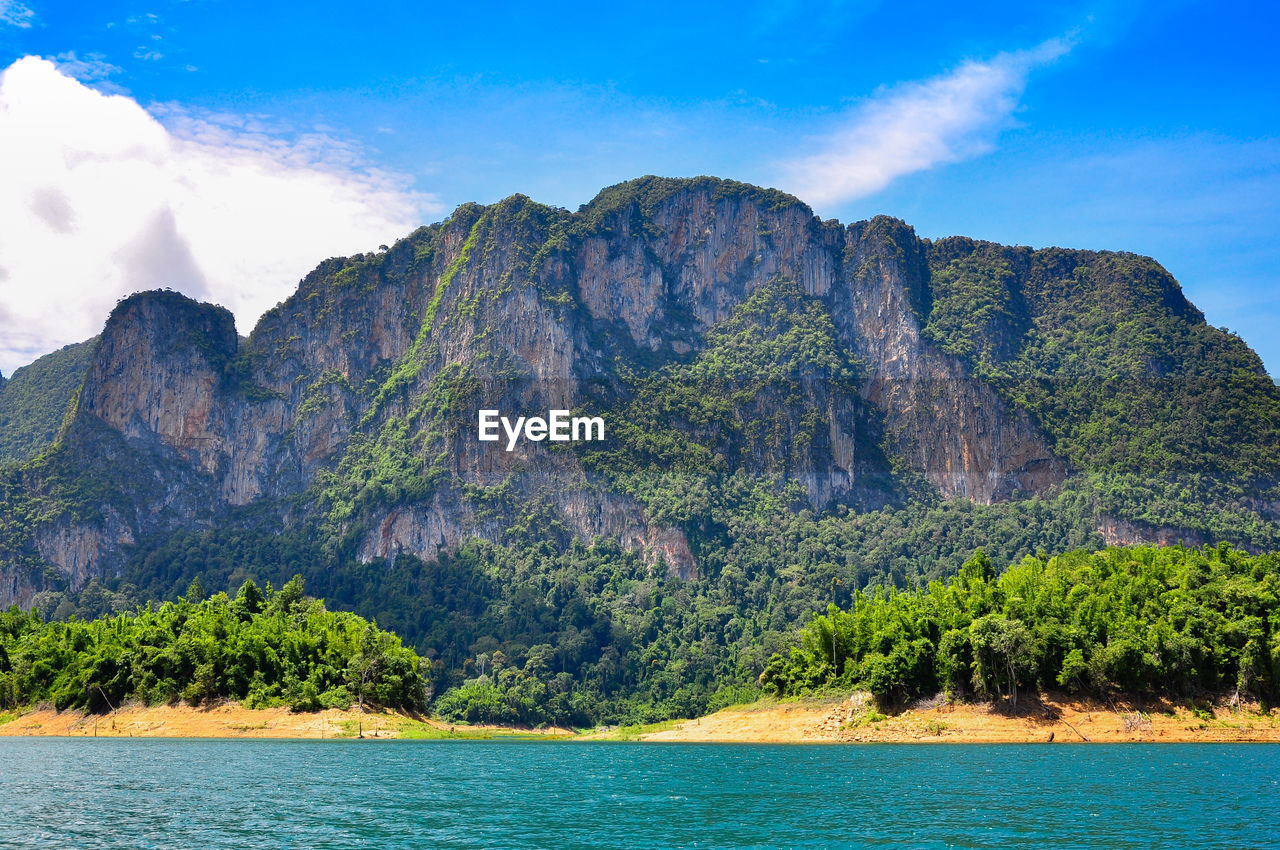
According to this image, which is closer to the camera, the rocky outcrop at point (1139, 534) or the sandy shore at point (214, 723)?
the sandy shore at point (214, 723)

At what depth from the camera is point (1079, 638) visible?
81.6 meters

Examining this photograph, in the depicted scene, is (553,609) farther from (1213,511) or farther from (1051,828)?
(1051,828)

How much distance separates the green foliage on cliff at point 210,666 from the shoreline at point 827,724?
4.62 ft

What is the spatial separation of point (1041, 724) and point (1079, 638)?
6.85 meters

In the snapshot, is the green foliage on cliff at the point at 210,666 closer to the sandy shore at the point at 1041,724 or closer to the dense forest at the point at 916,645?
the dense forest at the point at 916,645

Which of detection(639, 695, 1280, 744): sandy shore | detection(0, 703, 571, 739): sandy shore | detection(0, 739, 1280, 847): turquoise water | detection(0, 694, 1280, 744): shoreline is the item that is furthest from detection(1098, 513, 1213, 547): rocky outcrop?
detection(0, 703, 571, 739): sandy shore

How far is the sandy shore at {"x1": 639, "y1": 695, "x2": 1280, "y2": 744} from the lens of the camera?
77.2 m

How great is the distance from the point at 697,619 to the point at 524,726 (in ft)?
147

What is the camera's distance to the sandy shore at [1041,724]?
77.2 m

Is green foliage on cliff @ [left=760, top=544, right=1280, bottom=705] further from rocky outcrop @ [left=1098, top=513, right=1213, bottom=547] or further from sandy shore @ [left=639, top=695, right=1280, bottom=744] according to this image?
rocky outcrop @ [left=1098, top=513, right=1213, bottom=547]

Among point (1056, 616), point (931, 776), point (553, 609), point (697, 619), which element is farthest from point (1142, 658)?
point (553, 609)

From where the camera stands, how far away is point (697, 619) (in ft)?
606

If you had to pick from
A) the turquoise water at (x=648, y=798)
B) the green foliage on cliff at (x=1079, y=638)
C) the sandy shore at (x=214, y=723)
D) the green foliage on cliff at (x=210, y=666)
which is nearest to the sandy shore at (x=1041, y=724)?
the green foliage on cliff at (x=1079, y=638)

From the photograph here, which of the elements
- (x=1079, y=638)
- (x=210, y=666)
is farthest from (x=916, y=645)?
(x=210, y=666)
